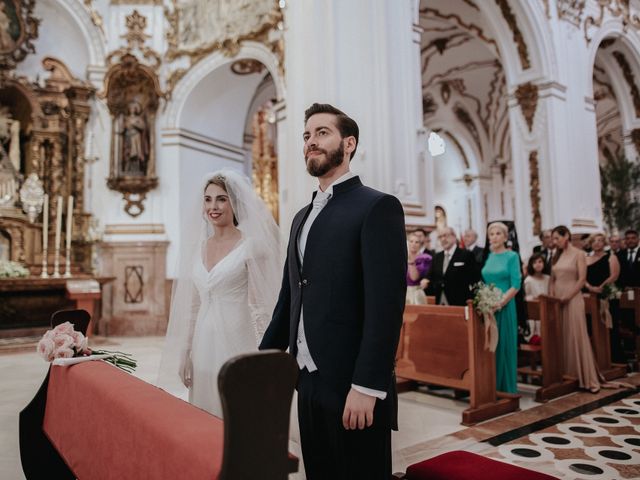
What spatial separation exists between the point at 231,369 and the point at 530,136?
9.10 metres

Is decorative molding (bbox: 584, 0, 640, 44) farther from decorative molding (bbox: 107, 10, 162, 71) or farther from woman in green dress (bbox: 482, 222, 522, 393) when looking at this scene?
decorative molding (bbox: 107, 10, 162, 71)

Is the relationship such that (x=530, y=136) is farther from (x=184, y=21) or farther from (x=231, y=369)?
(x=231, y=369)

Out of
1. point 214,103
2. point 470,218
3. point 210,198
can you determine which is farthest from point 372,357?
point 470,218

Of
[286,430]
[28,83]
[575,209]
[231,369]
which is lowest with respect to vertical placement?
[286,430]

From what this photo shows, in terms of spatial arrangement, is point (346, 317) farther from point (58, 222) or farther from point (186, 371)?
point (58, 222)

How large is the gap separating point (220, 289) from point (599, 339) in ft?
16.0

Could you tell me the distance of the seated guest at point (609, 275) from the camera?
6242 mm

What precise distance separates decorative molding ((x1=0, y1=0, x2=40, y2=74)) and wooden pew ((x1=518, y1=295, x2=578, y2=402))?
9.28m

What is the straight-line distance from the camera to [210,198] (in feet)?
8.63

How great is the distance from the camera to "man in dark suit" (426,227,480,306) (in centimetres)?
498

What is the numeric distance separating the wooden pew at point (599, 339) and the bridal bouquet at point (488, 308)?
197cm

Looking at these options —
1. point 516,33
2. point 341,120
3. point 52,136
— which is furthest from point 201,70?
point 341,120

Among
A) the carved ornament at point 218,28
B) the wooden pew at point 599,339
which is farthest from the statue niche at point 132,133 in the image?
the wooden pew at point 599,339

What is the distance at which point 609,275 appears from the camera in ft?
21.0
